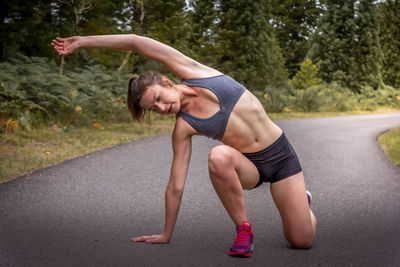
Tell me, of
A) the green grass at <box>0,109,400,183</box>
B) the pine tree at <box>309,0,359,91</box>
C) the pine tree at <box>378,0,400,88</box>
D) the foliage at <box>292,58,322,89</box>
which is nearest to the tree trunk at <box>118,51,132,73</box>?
the green grass at <box>0,109,400,183</box>

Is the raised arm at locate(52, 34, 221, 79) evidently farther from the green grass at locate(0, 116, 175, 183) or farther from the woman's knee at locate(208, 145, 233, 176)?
the green grass at locate(0, 116, 175, 183)

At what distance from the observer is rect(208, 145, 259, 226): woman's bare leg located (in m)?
3.41

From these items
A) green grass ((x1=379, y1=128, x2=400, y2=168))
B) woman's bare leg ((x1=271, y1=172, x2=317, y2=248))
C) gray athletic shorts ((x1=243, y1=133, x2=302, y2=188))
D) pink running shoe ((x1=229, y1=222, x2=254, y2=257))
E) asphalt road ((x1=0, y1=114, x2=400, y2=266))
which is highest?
gray athletic shorts ((x1=243, y1=133, x2=302, y2=188))

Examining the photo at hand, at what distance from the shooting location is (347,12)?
26203 mm

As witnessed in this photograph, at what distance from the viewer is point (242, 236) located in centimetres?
340

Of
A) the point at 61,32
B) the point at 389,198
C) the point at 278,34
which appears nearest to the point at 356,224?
the point at 389,198

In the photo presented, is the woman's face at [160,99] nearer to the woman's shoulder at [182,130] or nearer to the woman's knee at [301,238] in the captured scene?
the woman's shoulder at [182,130]

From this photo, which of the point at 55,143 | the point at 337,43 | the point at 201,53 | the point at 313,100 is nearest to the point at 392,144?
the point at 55,143

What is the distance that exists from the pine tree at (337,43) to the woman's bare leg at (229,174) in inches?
928

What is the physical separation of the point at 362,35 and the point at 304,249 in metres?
24.7

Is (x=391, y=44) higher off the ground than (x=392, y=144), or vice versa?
(x=391, y=44)

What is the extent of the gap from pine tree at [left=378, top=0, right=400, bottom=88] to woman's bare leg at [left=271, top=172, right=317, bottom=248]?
96.5 ft

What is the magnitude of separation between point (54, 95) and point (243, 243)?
7579 mm

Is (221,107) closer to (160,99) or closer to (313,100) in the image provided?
(160,99)
